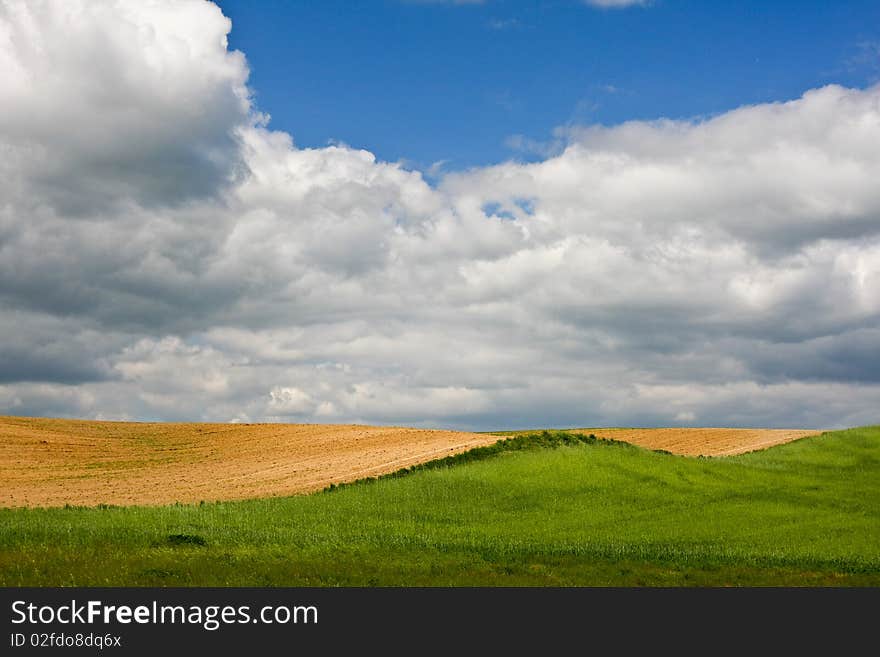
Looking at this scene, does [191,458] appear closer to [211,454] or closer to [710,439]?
[211,454]

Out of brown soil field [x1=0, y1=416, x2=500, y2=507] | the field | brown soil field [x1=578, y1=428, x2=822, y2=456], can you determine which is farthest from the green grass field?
brown soil field [x1=578, y1=428, x2=822, y2=456]

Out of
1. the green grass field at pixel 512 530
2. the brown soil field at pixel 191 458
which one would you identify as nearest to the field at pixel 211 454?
the brown soil field at pixel 191 458

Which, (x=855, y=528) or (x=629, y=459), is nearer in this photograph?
(x=855, y=528)

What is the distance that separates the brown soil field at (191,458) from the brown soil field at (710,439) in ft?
70.0

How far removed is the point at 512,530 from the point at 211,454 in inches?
1833

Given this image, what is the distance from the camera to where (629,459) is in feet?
184

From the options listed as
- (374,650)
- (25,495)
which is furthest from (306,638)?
(25,495)

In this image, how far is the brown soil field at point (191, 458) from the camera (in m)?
53.1

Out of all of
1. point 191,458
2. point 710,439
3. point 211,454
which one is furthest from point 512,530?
point 710,439

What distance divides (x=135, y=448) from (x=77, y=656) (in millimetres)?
71479

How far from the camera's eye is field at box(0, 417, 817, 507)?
53653mm

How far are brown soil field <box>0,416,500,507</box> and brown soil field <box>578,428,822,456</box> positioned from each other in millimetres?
21326

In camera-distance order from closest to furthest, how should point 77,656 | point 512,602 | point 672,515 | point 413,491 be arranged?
point 77,656, point 512,602, point 672,515, point 413,491

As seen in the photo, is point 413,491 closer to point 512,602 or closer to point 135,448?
point 512,602
